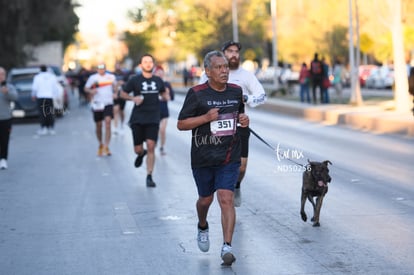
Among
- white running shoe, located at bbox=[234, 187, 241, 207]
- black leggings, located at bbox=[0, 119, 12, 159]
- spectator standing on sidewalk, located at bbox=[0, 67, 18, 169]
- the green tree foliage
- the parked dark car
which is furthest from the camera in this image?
the green tree foliage

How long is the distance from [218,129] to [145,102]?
20.1 feet

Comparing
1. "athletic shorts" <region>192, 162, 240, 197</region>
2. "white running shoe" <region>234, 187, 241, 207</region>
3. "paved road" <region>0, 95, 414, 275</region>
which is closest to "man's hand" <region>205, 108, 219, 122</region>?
"athletic shorts" <region>192, 162, 240, 197</region>

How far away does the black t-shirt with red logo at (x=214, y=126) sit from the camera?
294 inches

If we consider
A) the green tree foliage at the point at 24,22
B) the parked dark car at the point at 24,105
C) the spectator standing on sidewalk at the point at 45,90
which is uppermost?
the green tree foliage at the point at 24,22

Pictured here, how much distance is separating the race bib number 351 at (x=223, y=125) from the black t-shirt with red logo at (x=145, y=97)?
6024mm

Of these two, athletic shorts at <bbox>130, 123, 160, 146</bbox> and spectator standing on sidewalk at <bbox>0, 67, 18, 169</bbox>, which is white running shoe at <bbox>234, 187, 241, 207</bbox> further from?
spectator standing on sidewalk at <bbox>0, 67, 18, 169</bbox>

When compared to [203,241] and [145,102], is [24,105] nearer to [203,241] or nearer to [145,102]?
[145,102]

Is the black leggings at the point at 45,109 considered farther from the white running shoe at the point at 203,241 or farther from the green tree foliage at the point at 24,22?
the green tree foliage at the point at 24,22

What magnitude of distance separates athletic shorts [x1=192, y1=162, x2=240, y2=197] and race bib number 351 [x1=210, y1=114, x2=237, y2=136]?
0.94ft

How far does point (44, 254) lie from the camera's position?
8.24 meters

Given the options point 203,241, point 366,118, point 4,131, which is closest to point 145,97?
point 4,131

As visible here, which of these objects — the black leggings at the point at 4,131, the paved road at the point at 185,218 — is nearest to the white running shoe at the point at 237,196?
the paved road at the point at 185,218

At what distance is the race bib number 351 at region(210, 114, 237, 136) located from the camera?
7.45m

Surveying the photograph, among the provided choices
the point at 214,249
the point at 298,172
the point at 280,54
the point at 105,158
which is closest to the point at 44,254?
the point at 214,249
